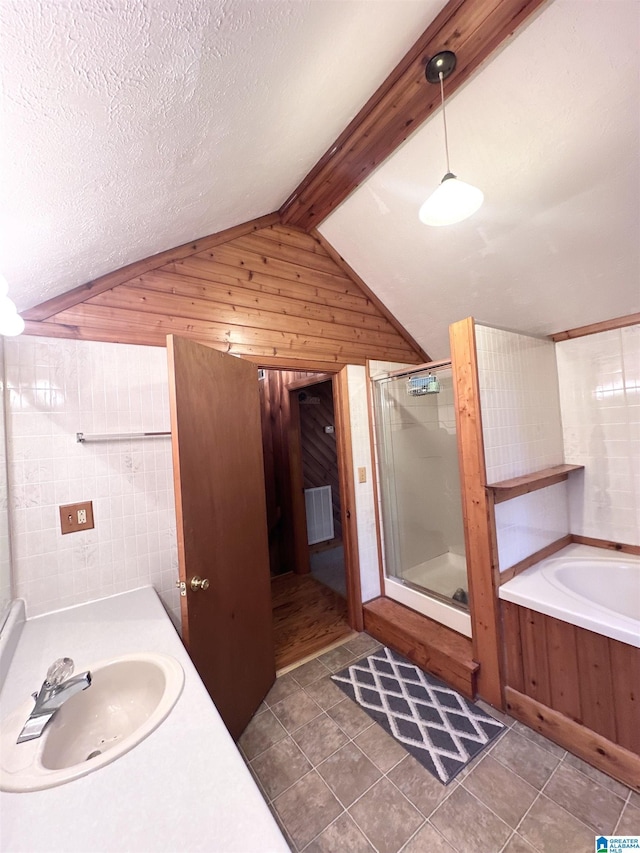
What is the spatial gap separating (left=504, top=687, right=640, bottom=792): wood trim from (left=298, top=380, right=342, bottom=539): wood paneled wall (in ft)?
8.68

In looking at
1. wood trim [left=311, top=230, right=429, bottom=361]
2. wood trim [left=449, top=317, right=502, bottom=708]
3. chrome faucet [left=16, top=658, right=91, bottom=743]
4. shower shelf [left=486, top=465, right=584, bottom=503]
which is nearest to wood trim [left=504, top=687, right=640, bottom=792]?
wood trim [left=449, top=317, right=502, bottom=708]

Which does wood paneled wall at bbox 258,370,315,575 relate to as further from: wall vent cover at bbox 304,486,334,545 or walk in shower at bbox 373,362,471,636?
walk in shower at bbox 373,362,471,636

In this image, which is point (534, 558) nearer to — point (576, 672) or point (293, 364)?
point (576, 672)

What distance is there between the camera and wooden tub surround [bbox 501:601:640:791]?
1.35 meters

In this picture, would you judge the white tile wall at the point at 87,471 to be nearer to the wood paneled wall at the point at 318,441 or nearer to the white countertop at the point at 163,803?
the white countertop at the point at 163,803

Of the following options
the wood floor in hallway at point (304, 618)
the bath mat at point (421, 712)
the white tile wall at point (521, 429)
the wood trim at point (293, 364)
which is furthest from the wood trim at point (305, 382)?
the bath mat at point (421, 712)

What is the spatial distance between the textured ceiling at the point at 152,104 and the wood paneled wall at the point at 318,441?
276 centimetres

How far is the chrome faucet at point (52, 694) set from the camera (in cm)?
82

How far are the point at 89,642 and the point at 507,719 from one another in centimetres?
201

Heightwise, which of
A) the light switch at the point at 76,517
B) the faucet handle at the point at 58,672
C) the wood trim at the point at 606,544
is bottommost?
the wood trim at the point at 606,544

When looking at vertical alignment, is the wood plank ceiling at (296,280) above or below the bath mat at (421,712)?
above

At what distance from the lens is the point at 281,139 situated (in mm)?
1281

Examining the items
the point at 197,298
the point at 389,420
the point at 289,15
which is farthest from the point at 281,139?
the point at 389,420

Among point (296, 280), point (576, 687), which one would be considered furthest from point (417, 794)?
point (296, 280)
